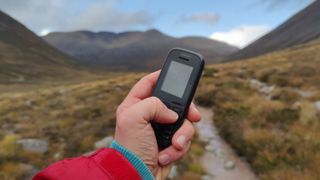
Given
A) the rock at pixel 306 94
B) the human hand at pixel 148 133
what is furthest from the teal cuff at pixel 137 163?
the rock at pixel 306 94

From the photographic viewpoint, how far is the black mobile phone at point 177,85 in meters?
2.88

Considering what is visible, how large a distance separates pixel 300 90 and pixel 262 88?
2.57 metres

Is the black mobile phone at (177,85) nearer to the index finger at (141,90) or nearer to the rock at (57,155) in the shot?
the index finger at (141,90)

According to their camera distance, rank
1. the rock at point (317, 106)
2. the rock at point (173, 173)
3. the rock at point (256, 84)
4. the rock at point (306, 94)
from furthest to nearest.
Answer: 1. the rock at point (256, 84)
2. the rock at point (306, 94)
3. the rock at point (317, 106)
4. the rock at point (173, 173)

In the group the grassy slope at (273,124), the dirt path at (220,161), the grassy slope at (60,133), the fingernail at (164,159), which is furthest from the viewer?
the grassy slope at (60,133)

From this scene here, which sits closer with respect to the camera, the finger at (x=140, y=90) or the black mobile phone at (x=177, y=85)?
the black mobile phone at (x=177, y=85)

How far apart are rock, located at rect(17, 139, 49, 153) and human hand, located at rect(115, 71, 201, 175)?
12.6 m

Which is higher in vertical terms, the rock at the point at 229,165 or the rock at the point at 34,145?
the rock at the point at 229,165

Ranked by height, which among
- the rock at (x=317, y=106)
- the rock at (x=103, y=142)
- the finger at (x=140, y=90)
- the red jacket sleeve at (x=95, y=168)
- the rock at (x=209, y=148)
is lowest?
the rock at (x=209, y=148)

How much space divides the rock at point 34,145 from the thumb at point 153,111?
12626 millimetres

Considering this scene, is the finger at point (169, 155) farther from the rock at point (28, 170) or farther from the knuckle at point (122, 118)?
the rock at point (28, 170)

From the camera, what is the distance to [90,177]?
228 cm

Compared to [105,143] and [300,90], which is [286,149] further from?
[300,90]

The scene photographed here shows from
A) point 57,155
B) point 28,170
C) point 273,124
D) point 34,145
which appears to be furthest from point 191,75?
point 34,145
